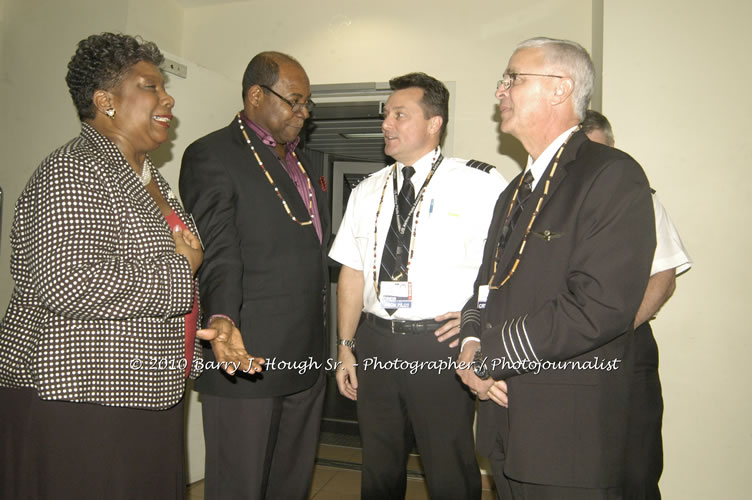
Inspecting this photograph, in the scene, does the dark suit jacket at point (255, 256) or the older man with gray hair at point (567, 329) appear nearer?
the older man with gray hair at point (567, 329)

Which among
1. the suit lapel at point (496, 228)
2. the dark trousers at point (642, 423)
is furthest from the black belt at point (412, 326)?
the dark trousers at point (642, 423)

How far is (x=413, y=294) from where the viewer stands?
2.22 meters

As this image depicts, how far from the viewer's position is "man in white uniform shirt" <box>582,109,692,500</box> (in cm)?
212

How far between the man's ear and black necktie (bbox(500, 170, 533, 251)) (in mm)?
Result: 237

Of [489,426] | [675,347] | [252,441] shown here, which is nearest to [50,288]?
[252,441]

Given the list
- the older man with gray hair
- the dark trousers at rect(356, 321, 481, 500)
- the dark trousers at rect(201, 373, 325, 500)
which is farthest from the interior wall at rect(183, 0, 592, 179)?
the dark trousers at rect(201, 373, 325, 500)

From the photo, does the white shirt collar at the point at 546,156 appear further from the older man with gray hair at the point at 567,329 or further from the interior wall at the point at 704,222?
the interior wall at the point at 704,222

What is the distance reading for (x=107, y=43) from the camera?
1693 millimetres

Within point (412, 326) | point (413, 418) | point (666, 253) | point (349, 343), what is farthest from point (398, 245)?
point (666, 253)

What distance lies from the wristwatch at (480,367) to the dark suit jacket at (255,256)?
0.82m

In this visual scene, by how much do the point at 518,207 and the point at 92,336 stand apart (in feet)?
4.07

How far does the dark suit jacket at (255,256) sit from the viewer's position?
6.41 ft

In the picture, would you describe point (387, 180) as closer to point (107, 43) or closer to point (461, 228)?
point (461, 228)

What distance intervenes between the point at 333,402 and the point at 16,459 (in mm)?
4318
